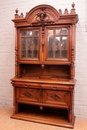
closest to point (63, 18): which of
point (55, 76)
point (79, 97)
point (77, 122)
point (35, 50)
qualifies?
point (35, 50)

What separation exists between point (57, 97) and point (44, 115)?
553 mm

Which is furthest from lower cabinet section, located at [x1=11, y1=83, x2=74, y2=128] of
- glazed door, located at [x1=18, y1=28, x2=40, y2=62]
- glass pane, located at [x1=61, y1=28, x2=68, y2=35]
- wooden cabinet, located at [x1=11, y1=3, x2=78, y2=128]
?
glass pane, located at [x1=61, y1=28, x2=68, y2=35]

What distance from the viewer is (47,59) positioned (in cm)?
263

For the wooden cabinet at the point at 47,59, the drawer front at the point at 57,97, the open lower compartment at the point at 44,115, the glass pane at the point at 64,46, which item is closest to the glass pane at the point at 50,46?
the wooden cabinet at the point at 47,59

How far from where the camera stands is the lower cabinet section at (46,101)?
8.22ft

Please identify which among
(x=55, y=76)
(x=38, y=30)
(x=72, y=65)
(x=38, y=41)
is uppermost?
(x=38, y=30)

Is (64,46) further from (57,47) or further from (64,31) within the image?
(64,31)

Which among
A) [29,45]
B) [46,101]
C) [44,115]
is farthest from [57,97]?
[29,45]

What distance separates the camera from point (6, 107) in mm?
3330

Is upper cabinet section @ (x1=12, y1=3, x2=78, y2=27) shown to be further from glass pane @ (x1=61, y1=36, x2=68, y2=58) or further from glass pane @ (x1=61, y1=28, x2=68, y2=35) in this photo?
glass pane @ (x1=61, y1=36, x2=68, y2=58)

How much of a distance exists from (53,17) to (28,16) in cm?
47

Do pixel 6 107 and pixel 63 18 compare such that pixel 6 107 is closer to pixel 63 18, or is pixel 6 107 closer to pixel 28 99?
pixel 28 99

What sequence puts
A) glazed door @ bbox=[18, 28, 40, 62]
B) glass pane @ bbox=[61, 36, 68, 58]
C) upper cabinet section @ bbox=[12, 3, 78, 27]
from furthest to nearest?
glazed door @ bbox=[18, 28, 40, 62] → glass pane @ bbox=[61, 36, 68, 58] → upper cabinet section @ bbox=[12, 3, 78, 27]

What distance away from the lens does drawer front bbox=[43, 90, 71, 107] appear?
2.51 metres
